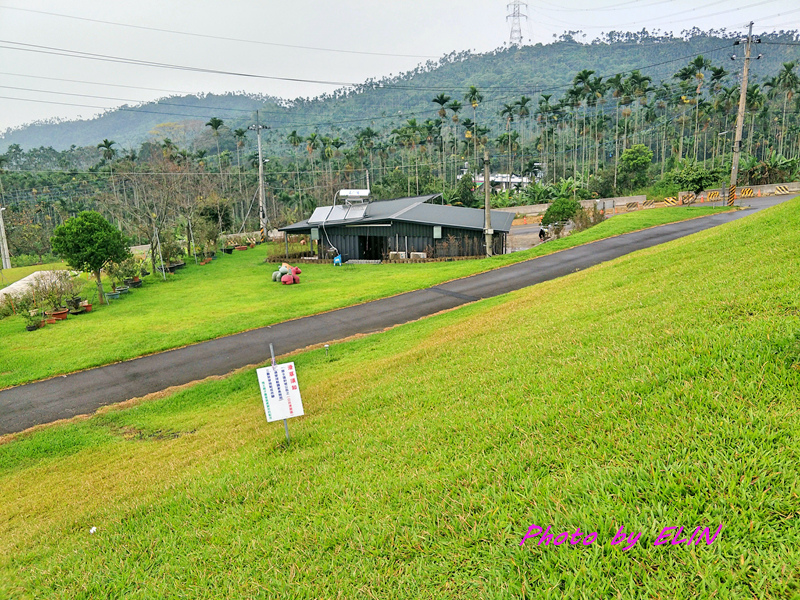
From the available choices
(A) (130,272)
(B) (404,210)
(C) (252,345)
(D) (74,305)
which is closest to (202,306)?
(D) (74,305)

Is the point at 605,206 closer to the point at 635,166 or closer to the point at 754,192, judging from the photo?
the point at 754,192

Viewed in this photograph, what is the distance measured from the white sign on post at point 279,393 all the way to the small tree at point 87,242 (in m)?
21.8

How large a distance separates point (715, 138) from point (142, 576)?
91640 millimetres

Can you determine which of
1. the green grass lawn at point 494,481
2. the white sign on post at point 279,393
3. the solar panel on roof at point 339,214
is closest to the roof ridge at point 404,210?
the solar panel on roof at point 339,214

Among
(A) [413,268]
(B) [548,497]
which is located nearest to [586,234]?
(A) [413,268]

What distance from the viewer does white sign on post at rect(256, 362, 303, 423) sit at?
19.5ft

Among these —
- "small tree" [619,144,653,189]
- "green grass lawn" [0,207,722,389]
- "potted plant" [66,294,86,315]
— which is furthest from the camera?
"small tree" [619,144,653,189]

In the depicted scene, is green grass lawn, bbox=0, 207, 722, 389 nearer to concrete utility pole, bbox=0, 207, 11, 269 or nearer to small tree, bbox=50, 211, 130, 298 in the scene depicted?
small tree, bbox=50, 211, 130, 298

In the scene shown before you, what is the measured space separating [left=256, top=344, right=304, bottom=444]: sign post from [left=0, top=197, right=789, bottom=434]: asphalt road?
24.3 ft

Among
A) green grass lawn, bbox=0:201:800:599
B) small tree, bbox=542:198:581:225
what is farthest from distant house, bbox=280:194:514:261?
green grass lawn, bbox=0:201:800:599

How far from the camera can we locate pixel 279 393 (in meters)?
6.02

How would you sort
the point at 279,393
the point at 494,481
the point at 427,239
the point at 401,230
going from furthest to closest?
the point at 401,230, the point at 427,239, the point at 279,393, the point at 494,481

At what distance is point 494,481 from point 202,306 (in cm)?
2065

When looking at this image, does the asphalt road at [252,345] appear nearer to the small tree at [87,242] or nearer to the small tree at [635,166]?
the small tree at [87,242]
